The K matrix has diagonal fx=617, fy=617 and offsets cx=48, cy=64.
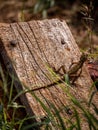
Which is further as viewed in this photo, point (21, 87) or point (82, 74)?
point (82, 74)

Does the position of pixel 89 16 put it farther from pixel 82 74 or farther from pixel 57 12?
pixel 57 12

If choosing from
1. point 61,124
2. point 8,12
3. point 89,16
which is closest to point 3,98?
point 61,124

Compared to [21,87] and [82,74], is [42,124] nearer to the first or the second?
[21,87]

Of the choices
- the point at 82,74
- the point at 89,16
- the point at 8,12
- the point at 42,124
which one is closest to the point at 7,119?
the point at 42,124

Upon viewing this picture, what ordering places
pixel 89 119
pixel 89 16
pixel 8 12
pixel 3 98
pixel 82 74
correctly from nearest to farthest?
pixel 89 119
pixel 3 98
pixel 82 74
pixel 89 16
pixel 8 12

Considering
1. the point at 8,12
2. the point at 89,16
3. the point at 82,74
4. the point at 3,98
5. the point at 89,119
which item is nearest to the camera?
the point at 89,119

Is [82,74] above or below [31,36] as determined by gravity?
below
